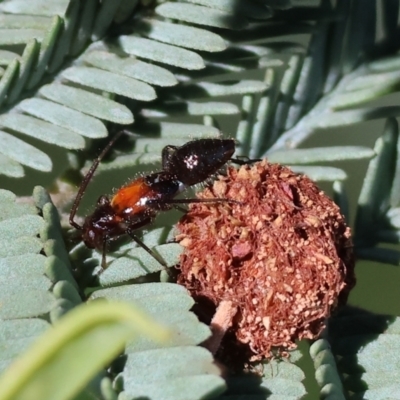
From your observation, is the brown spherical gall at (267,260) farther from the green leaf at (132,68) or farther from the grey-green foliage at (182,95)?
the green leaf at (132,68)

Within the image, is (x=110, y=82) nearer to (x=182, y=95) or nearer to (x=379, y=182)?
(x=182, y=95)

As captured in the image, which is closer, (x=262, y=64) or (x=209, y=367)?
(x=209, y=367)

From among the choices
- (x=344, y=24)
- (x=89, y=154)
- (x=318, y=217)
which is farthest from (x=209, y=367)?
(x=344, y=24)

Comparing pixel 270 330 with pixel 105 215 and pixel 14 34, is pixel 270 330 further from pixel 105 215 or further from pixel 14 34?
pixel 14 34

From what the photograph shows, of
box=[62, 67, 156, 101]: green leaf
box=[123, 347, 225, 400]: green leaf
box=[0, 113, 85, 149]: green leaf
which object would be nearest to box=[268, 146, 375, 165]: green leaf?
box=[62, 67, 156, 101]: green leaf

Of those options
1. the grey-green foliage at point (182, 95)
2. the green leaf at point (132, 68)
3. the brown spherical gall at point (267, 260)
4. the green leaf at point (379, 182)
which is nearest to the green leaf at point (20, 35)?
the grey-green foliage at point (182, 95)

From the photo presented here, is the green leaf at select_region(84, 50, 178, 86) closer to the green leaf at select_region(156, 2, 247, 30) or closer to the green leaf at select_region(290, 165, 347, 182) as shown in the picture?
the green leaf at select_region(156, 2, 247, 30)

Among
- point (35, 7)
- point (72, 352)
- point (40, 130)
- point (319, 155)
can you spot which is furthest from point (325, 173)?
point (72, 352)
